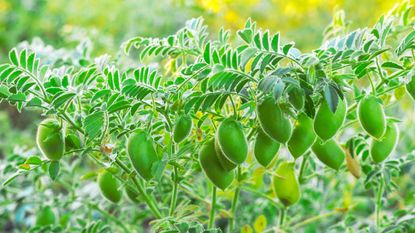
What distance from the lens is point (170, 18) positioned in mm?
2160

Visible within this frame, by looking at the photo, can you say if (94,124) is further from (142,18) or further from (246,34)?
(142,18)

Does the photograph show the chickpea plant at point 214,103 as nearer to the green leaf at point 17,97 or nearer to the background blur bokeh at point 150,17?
the green leaf at point 17,97

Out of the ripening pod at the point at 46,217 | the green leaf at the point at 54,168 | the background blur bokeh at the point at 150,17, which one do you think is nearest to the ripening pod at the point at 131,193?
the green leaf at the point at 54,168

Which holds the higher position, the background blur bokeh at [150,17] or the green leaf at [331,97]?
the background blur bokeh at [150,17]

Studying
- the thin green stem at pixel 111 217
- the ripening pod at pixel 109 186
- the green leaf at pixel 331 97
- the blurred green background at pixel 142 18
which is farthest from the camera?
the blurred green background at pixel 142 18

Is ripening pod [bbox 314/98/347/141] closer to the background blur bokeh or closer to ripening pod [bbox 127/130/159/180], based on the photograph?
ripening pod [bbox 127/130/159/180]

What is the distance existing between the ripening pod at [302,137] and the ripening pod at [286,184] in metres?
0.15

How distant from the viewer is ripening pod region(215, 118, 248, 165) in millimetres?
659

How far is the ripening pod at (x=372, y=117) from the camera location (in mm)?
693

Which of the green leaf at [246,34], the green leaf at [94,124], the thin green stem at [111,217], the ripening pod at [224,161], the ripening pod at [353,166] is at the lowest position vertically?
the thin green stem at [111,217]

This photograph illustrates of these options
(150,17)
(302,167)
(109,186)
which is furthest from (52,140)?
(150,17)

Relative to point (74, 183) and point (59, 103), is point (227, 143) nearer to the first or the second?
point (59, 103)

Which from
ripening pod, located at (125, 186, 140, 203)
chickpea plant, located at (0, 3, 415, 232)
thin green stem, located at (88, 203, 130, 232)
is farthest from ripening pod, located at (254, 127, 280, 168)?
thin green stem, located at (88, 203, 130, 232)

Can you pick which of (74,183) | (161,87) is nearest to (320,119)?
(161,87)
